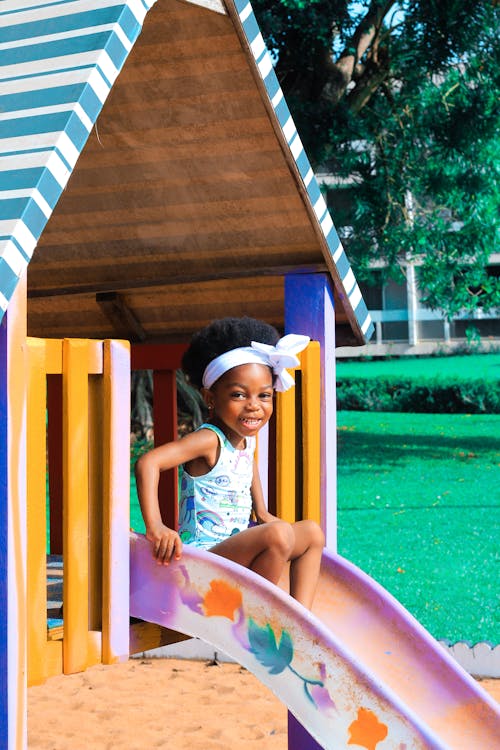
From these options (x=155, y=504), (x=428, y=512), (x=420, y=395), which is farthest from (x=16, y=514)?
(x=420, y=395)

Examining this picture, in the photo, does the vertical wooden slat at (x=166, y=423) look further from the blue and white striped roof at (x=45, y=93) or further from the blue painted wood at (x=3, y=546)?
the blue painted wood at (x=3, y=546)

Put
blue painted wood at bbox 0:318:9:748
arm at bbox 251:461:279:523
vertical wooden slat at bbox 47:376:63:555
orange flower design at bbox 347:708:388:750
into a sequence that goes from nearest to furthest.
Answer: blue painted wood at bbox 0:318:9:748
orange flower design at bbox 347:708:388:750
arm at bbox 251:461:279:523
vertical wooden slat at bbox 47:376:63:555

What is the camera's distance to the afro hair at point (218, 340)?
3801 millimetres

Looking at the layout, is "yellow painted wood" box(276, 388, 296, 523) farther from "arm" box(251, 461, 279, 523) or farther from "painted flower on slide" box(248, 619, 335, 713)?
"painted flower on slide" box(248, 619, 335, 713)

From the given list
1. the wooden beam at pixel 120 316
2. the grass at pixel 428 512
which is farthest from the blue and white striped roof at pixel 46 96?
the grass at pixel 428 512

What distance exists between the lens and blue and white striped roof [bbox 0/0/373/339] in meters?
2.60

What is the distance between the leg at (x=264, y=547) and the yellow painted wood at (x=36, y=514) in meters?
0.72

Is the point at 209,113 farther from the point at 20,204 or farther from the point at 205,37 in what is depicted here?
the point at 20,204

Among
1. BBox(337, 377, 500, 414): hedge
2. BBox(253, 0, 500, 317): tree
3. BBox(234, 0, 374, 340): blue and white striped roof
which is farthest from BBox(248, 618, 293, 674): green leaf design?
BBox(337, 377, 500, 414): hedge

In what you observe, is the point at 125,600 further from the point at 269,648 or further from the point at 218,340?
the point at 218,340

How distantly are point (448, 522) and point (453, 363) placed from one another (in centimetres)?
1054

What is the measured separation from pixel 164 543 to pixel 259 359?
2.50ft

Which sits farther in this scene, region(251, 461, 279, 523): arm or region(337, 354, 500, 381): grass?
region(337, 354, 500, 381): grass

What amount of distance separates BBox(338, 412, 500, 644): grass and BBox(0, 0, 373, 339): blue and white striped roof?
639 centimetres
